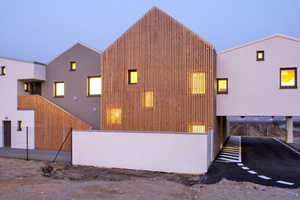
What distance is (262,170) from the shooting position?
1067 cm

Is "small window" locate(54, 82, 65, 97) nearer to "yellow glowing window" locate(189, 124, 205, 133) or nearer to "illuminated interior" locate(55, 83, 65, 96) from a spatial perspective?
"illuminated interior" locate(55, 83, 65, 96)

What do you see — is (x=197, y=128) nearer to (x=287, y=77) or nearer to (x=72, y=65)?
(x=287, y=77)

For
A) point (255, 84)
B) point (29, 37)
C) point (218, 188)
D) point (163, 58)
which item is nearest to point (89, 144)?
point (163, 58)

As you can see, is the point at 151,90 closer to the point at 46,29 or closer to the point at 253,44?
the point at 253,44

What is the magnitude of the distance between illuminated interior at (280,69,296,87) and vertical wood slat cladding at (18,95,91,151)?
37.3 feet

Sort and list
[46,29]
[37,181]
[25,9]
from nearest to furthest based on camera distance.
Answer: [37,181], [25,9], [46,29]

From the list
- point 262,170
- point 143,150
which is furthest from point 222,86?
point 143,150

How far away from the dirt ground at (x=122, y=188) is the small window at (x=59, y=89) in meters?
8.74

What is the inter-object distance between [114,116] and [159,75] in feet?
11.2

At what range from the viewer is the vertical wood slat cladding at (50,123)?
1659 centimetres

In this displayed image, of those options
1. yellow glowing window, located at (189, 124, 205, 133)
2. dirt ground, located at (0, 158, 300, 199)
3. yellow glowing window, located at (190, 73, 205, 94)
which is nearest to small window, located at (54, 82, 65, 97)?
dirt ground, located at (0, 158, 300, 199)

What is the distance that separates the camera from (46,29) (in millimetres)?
165750

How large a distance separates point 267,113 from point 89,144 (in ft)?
29.8

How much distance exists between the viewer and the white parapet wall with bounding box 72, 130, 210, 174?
35.0 feet
